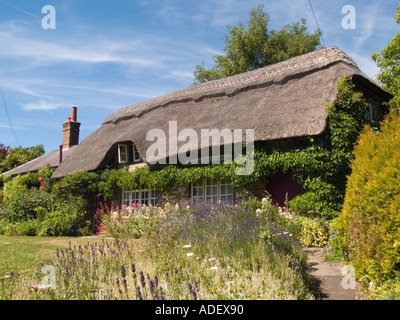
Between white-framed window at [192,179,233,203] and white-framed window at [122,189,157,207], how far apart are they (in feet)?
6.78

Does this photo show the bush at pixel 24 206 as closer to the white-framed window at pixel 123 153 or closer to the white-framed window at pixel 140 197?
the white-framed window at pixel 140 197

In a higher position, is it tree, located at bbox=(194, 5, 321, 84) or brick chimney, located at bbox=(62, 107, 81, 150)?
tree, located at bbox=(194, 5, 321, 84)

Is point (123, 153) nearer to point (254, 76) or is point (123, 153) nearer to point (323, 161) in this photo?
point (254, 76)

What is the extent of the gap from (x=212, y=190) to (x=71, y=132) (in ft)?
45.6

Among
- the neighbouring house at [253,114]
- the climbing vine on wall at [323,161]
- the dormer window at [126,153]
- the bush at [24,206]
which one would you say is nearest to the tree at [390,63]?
the neighbouring house at [253,114]

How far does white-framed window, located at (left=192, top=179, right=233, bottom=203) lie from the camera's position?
37.7 ft

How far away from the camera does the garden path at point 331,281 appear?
4.89 m

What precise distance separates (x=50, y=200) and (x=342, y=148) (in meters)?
11.6

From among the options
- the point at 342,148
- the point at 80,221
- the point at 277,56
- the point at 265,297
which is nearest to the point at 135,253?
the point at 265,297

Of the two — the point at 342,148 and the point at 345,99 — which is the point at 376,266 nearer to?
the point at 342,148

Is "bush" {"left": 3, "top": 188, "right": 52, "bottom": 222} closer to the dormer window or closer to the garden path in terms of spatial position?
the dormer window

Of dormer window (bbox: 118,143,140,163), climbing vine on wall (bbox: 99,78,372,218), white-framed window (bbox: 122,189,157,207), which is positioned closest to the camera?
climbing vine on wall (bbox: 99,78,372,218)

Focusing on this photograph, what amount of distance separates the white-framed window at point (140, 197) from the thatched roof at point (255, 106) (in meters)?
1.67

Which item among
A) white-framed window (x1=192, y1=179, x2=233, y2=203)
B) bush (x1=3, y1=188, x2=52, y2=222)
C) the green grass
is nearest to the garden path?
the green grass
